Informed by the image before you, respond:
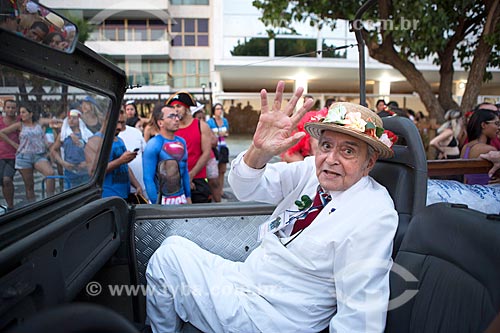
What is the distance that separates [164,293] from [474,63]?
5983 mm

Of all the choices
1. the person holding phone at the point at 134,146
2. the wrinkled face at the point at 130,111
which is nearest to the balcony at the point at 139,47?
the wrinkled face at the point at 130,111

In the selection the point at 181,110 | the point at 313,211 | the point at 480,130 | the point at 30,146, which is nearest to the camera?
the point at 30,146

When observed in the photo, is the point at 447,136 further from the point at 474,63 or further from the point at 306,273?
the point at 306,273

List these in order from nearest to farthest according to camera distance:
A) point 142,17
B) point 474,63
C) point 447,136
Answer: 1. point 447,136
2. point 474,63
3. point 142,17

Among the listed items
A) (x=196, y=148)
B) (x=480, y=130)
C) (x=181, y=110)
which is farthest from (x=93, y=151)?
(x=480, y=130)

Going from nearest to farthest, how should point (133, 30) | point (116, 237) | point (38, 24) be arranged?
point (38, 24) < point (116, 237) < point (133, 30)

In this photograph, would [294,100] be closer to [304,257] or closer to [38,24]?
[304,257]

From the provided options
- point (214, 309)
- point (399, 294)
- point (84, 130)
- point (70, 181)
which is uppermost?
point (84, 130)

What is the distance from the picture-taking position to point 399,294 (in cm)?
163

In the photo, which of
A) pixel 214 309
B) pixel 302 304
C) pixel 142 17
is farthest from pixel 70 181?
pixel 142 17

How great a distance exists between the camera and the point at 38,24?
4.01 feet

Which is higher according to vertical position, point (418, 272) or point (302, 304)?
point (418, 272)

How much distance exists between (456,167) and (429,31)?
11.7ft

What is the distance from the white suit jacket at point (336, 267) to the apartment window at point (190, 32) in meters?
28.1
